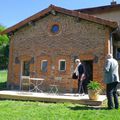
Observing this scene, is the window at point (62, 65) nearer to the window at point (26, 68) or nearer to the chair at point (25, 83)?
the chair at point (25, 83)

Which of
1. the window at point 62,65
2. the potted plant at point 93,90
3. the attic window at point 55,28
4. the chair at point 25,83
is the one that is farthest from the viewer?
the chair at point 25,83

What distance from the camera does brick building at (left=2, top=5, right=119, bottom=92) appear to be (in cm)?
1547

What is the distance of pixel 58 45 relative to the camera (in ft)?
55.0

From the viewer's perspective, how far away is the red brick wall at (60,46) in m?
15.5

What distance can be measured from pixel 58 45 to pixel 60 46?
0.54 ft

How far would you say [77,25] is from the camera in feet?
53.6

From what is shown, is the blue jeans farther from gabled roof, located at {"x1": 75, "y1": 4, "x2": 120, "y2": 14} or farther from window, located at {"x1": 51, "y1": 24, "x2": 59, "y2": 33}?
gabled roof, located at {"x1": 75, "y1": 4, "x2": 120, "y2": 14}

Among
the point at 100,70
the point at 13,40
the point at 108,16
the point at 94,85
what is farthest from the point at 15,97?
the point at 108,16

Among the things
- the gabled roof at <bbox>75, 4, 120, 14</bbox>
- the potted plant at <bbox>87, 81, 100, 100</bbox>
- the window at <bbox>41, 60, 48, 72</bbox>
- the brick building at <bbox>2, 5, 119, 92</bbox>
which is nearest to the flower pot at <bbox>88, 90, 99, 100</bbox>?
the potted plant at <bbox>87, 81, 100, 100</bbox>

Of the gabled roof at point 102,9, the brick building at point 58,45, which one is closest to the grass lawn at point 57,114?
the brick building at point 58,45

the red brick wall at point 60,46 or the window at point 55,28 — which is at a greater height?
the window at point 55,28

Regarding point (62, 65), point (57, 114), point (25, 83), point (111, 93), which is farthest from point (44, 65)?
point (57, 114)

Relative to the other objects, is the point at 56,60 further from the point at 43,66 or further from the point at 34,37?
the point at 34,37

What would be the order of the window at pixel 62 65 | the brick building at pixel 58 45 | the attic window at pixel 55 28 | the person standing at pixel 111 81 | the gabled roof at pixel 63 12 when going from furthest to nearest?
the attic window at pixel 55 28, the window at pixel 62 65, the brick building at pixel 58 45, the gabled roof at pixel 63 12, the person standing at pixel 111 81
